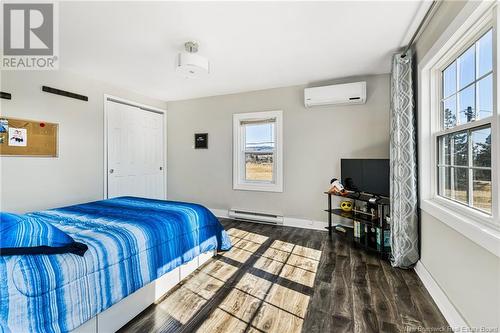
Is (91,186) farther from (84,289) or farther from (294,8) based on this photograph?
(294,8)

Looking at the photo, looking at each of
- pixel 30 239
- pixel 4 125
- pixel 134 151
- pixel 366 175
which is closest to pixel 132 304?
pixel 30 239

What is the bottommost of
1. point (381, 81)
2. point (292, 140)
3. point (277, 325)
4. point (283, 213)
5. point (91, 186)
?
point (277, 325)

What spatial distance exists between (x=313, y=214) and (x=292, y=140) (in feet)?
4.30

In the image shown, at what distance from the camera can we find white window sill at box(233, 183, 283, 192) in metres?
4.04

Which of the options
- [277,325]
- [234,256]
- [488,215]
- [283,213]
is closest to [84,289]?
[277,325]

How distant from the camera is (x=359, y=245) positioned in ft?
9.61

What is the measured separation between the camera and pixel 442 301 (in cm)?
174

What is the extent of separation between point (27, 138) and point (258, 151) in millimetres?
3294

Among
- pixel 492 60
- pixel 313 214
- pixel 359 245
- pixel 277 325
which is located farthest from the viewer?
pixel 313 214

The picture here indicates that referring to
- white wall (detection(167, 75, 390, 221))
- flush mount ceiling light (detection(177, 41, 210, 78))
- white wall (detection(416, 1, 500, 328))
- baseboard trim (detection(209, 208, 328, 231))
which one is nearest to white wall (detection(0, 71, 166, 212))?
white wall (detection(167, 75, 390, 221))

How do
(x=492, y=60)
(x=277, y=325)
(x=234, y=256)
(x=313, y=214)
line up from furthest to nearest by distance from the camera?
1. (x=313, y=214)
2. (x=234, y=256)
3. (x=277, y=325)
4. (x=492, y=60)

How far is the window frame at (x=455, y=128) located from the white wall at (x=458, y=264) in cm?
8

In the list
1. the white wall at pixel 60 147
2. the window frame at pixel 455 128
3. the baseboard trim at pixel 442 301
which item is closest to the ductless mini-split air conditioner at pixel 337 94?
the window frame at pixel 455 128

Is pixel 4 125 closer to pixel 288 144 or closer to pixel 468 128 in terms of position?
pixel 288 144
